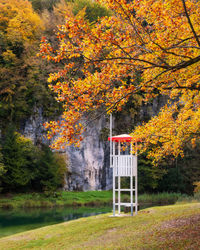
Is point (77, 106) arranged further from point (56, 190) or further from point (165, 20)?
point (56, 190)

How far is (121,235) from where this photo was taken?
9750 mm

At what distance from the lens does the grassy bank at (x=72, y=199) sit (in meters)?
27.3

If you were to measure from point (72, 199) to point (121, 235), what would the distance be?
20583 millimetres

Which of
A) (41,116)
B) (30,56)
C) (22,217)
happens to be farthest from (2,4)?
(22,217)

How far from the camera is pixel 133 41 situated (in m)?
7.65

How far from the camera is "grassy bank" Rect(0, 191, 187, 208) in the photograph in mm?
27281

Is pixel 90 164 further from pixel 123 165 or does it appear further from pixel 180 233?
pixel 180 233

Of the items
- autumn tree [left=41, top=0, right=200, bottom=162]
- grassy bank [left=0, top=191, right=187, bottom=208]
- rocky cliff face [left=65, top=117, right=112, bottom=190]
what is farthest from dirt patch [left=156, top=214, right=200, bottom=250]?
rocky cliff face [left=65, top=117, right=112, bottom=190]

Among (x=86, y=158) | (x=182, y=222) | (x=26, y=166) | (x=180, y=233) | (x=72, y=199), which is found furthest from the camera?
(x=86, y=158)

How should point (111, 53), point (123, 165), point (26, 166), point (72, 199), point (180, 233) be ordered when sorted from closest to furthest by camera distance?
point (111, 53), point (180, 233), point (123, 165), point (26, 166), point (72, 199)

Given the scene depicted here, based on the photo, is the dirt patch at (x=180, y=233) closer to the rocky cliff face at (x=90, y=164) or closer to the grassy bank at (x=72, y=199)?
the grassy bank at (x=72, y=199)

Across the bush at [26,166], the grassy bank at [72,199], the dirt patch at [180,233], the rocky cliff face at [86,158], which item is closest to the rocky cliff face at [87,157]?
the rocky cliff face at [86,158]

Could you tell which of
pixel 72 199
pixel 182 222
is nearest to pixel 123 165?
pixel 182 222

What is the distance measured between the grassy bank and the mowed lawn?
15599 mm
